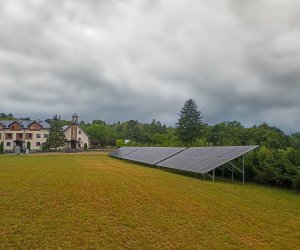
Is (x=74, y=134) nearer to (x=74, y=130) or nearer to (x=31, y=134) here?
(x=74, y=130)

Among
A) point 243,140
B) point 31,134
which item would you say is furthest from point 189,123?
point 31,134

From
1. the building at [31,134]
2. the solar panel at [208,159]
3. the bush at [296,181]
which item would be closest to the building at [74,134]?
the building at [31,134]

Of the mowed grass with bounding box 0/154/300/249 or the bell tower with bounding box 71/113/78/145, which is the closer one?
the mowed grass with bounding box 0/154/300/249

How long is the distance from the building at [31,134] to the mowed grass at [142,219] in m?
66.0

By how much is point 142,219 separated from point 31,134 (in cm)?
7420

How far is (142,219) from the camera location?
9.80 metres

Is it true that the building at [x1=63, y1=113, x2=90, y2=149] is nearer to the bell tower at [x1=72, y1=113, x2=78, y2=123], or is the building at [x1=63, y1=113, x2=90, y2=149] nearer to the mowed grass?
the bell tower at [x1=72, y1=113, x2=78, y2=123]

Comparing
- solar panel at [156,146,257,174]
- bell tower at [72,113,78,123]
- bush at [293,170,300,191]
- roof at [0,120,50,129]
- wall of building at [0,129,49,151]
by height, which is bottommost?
Result: bush at [293,170,300,191]

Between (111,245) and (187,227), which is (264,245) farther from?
(111,245)

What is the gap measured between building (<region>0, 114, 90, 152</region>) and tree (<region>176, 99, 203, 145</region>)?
26351 millimetres

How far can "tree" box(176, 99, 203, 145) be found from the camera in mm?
80438

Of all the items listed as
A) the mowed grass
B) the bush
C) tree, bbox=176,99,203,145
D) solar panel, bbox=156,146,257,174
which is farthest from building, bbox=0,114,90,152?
the bush

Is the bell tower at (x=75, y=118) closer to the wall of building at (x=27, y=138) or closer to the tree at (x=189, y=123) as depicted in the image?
the wall of building at (x=27, y=138)

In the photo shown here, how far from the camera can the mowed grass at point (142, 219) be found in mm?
7695
